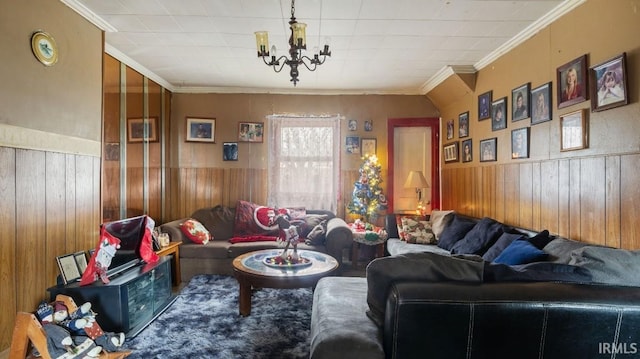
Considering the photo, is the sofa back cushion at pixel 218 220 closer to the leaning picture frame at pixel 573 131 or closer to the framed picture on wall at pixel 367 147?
the framed picture on wall at pixel 367 147

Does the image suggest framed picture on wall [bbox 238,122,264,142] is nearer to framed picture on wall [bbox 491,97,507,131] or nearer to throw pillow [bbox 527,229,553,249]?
framed picture on wall [bbox 491,97,507,131]

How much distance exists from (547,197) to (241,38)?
3136 millimetres

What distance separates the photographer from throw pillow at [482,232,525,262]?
2850mm

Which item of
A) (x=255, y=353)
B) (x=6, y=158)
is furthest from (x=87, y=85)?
(x=255, y=353)

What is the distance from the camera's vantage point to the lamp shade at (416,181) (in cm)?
486

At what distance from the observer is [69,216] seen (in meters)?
2.64

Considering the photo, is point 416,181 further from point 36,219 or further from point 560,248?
point 36,219

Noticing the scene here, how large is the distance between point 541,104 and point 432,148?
232 cm

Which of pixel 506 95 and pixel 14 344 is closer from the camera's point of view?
pixel 14 344

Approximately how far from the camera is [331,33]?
3195mm

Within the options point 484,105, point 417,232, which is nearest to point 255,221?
point 417,232

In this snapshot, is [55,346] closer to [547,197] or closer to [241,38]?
[241,38]

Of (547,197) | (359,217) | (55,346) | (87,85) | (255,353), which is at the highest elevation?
(87,85)

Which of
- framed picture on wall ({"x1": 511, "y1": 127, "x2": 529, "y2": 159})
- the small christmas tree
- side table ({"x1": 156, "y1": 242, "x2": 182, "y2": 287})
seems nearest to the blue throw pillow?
framed picture on wall ({"x1": 511, "y1": 127, "x2": 529, "y2": 159})
